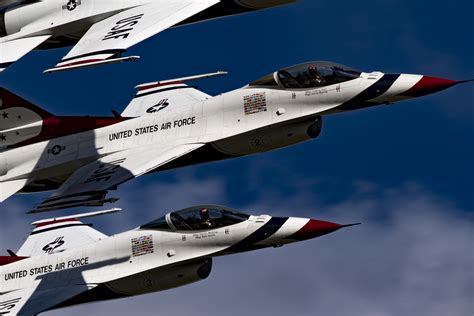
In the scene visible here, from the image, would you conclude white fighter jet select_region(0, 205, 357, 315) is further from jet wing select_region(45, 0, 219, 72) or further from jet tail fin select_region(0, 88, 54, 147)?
jet wing select_region(45, 0, 219, 72)

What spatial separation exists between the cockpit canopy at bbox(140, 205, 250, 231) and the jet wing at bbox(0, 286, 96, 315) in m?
2.65

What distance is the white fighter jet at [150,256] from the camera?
41125 millimetres

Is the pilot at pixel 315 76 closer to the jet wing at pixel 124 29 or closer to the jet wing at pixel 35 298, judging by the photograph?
the jet wing at pixel 124 29

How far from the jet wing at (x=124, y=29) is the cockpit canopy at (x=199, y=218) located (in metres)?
5.17

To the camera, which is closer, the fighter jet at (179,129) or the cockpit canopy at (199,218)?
the fighter jet at (179,129)

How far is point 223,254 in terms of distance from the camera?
4147 centimetres

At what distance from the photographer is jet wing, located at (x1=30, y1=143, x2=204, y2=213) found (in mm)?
38900

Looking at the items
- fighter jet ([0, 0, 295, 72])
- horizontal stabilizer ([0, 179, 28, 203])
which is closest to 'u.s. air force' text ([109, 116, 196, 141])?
horizontal stabilizer ([0, 179, 28, 203])

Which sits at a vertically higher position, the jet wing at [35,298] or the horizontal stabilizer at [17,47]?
the horizontal stabilizer at [17,47]

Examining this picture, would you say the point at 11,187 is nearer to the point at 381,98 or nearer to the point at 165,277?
the point at 165,277

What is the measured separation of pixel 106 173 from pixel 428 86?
8.64 metres

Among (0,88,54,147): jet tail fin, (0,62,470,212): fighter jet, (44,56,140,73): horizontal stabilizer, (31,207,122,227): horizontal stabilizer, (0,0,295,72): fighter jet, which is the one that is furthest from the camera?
(31,207,122,227): horizontal stabilizer

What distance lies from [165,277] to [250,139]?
428 cm

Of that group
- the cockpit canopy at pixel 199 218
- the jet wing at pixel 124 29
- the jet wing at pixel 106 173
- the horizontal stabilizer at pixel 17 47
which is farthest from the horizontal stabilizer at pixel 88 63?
the cockpit canopy at pixel 199 218
